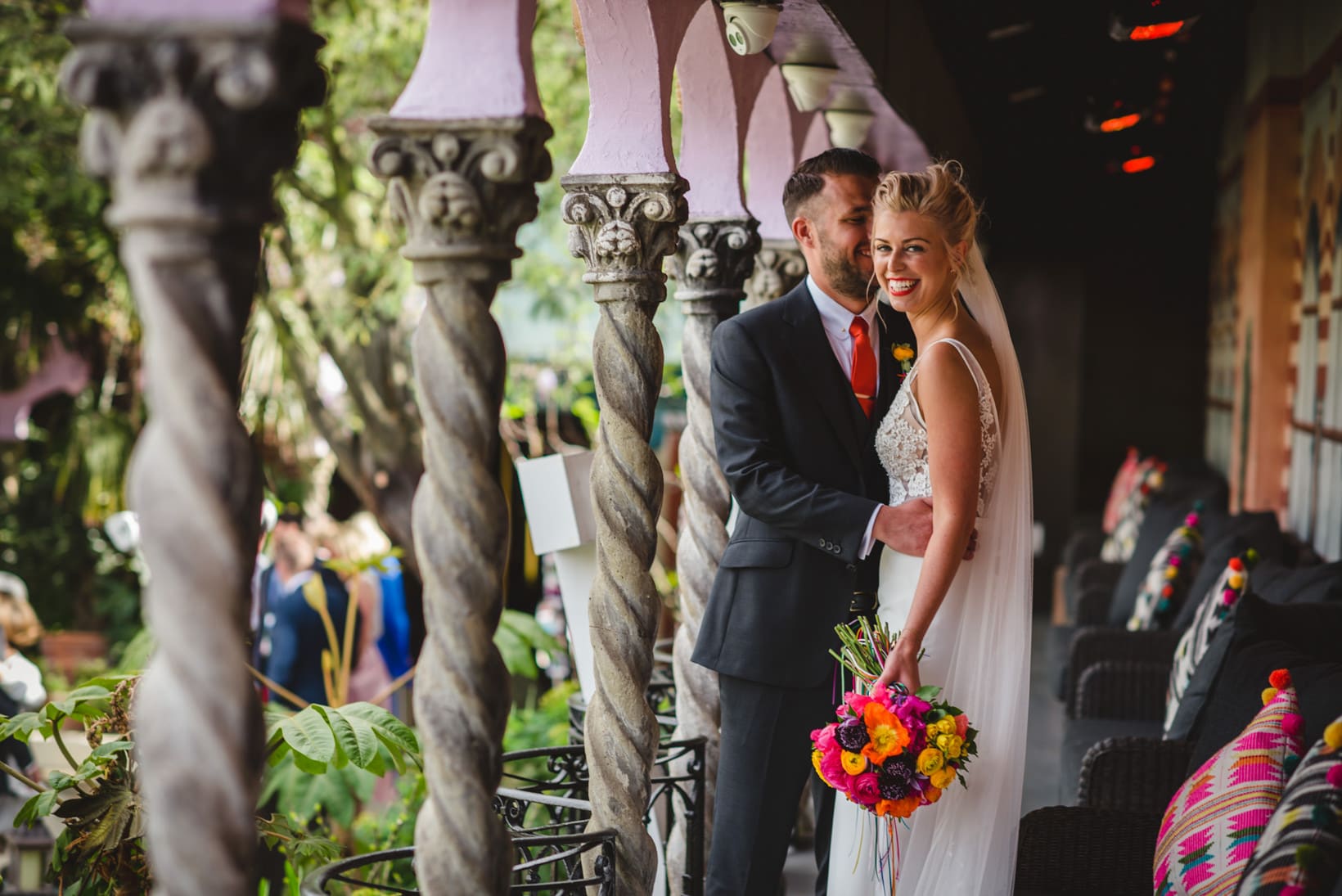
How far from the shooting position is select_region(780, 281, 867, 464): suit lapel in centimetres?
314

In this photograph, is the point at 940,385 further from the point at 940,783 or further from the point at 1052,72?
the point at 1052,72

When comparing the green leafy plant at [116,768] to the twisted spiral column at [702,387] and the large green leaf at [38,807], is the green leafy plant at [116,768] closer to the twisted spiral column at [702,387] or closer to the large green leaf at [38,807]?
the large green leaf at [38,807]

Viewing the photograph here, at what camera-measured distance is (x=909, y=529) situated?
2.93 metres

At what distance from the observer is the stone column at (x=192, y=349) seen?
1708 millimetres

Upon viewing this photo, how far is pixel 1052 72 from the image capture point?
8039mm

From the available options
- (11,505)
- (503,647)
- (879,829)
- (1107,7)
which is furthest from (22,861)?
(11,505)

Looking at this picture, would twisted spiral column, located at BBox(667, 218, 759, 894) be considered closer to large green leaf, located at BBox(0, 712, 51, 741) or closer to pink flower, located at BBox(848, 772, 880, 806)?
pink flower, located at BBox(848, 772, 880, 806)

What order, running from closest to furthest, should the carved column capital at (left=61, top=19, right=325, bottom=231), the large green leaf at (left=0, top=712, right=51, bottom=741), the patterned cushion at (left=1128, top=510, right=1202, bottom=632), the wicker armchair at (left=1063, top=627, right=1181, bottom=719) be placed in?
the carved column capital at (left=61, top=19, right=325, bottom=231) < the large green leaf at (left=0, top=712, right=51, bottom=741) < the wicker armchair at (left=1063, top=627, right=1181, bottom=719) < the patterned cushion at (left=1128, top=510, right=1202, bottom=632)

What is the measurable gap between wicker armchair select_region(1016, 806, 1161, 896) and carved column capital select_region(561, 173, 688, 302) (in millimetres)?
1450

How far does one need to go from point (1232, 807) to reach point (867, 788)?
608mm

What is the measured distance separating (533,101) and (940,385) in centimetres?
94

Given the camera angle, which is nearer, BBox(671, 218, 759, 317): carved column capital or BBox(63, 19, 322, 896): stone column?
BBox(63, 19, 322, 896): stone column

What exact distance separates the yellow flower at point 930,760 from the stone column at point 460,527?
0.74 metres

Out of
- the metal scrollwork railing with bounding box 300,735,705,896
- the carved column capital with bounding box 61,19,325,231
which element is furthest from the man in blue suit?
the carved column capital with bounding box 61,19,325,231
